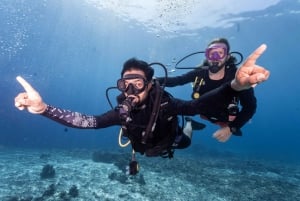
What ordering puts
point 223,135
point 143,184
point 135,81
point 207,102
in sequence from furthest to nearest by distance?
point 143,184
point 223,135
point 135,81
point 207,102

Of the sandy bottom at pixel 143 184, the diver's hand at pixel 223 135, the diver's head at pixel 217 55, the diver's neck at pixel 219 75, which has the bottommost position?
the sandy bottom at pixel 143 184

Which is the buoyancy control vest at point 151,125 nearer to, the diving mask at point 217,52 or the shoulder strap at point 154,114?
the shoulder strap at point 154,114

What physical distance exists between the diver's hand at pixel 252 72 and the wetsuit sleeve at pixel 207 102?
1.24 ft

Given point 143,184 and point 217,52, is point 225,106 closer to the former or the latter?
point 217,52

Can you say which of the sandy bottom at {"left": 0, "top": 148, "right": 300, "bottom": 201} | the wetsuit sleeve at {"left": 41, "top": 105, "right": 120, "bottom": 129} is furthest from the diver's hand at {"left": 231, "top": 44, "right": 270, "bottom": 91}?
the sandy bottom at {"left": 0, "top": 148, "right": 300, "bottom": 201}

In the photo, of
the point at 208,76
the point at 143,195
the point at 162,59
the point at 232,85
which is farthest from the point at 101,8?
the point at 232,85

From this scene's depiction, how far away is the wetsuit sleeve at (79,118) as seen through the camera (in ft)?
16.6

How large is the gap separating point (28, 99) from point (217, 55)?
4.85 metres

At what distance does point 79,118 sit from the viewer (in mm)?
5352

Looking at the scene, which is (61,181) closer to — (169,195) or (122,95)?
(169,195)

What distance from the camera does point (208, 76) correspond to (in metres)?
7.39

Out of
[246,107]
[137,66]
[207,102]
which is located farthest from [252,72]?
[246,107]

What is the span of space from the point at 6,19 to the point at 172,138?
→ 55186 millimetres

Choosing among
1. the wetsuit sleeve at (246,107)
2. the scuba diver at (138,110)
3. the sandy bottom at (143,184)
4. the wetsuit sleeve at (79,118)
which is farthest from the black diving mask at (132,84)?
the sandy bottom at (143,184)
